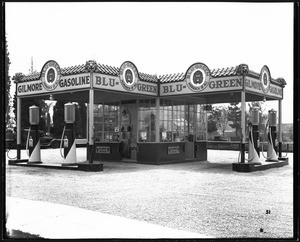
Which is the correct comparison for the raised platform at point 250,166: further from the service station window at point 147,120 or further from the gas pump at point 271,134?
the service station window at point 147,120

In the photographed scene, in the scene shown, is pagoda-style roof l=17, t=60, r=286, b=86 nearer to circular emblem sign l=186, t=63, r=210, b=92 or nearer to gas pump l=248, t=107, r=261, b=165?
circular emblem sign l=186, t=63, r=210, b=92

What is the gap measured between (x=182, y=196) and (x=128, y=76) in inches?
287

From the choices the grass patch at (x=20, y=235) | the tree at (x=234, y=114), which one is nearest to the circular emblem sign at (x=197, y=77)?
the grass patch at (x=20, y=235)

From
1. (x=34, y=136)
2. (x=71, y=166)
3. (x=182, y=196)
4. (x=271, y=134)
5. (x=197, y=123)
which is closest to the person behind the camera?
(x=182, y=196)

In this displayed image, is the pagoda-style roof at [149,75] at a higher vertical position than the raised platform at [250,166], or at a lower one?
higher

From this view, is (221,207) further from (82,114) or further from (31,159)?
(82,114)

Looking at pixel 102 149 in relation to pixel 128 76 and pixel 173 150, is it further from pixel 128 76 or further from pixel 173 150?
pixel 128 76

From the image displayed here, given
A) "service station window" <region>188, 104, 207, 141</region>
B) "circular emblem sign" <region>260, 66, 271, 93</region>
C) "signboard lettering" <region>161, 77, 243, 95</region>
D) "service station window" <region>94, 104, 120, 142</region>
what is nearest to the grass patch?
"signboard lettering" <region>161, 77, 243, 95</region>

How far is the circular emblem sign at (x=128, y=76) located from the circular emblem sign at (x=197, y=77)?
7.14ft

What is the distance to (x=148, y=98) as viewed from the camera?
16219 millimetres

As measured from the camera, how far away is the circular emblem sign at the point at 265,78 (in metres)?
14.5

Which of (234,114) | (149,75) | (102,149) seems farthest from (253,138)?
(234,114)
